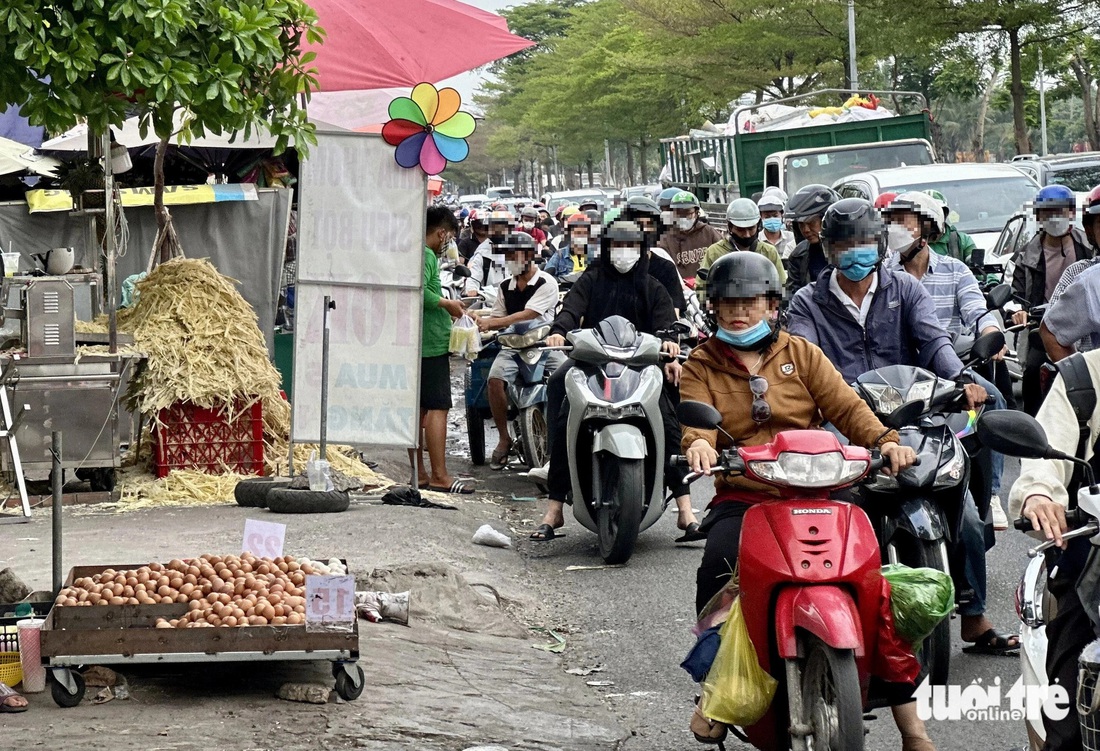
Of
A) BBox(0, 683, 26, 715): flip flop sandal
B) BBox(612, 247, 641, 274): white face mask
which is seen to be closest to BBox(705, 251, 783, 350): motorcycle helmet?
BBox(0, 683, 26, 715): flip flop sandal

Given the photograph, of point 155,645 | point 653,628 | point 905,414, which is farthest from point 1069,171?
point 155,645

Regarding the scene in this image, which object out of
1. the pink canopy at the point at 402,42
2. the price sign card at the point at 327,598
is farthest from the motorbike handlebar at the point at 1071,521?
the pink canopy at the point at 402,42

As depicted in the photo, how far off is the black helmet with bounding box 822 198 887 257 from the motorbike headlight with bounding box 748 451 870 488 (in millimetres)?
2234

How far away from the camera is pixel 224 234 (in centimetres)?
1761

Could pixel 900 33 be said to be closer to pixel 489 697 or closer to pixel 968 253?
pixel 968 253

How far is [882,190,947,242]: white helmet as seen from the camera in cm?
884

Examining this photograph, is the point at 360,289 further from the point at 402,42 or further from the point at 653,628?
the point at 653,628

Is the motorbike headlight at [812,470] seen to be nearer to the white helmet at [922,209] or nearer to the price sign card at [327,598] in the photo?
the price sign card at [327,598]

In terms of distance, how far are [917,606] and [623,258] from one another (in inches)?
212

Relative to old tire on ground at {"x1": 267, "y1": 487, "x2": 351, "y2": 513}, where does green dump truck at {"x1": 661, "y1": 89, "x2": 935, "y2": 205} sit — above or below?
above

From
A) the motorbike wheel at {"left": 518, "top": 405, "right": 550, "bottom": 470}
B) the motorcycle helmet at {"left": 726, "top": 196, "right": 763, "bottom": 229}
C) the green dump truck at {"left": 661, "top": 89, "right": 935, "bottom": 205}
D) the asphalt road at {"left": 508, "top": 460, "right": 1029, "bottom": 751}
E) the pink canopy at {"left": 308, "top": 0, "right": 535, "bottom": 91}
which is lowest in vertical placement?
the asphalt road at {"left": 508, "top": 460, "right": 1029, "bottom": 751}

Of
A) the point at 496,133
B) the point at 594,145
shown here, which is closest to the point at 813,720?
the point at 594,145

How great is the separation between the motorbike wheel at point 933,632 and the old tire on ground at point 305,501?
16.1 feet

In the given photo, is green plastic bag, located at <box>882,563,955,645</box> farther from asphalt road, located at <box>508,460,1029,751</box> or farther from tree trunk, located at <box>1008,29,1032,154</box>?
tree trunk, located at <box>1008,29,1032,154</box>
